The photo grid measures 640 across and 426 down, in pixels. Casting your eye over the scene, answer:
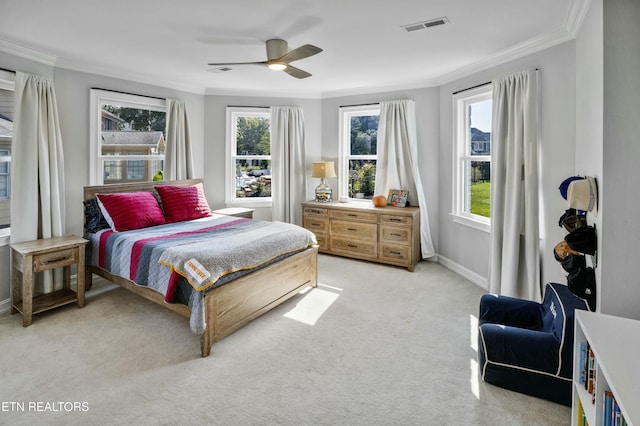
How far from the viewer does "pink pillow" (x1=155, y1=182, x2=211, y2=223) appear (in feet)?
13.5

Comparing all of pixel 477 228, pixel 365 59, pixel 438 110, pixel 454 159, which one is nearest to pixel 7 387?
pixel 365 59

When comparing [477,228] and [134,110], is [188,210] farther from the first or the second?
[477,228]

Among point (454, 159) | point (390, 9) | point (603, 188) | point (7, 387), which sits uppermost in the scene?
point (390, 9)

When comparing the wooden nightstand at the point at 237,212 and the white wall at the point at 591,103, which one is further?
the wooden nightstand at the point at 237,212

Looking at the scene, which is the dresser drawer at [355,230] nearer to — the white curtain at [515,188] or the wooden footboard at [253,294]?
the wooden footboard at [253,294]

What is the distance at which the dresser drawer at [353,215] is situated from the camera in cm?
477

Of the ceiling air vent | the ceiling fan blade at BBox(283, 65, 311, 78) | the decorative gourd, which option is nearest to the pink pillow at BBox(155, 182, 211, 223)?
the ceiling fan blade at BBox(283, 65, 311, 78)

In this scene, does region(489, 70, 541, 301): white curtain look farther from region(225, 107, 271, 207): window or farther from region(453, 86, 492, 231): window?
region(225, 107, 271, 207): window

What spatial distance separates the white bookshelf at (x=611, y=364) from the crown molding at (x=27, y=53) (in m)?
4.68

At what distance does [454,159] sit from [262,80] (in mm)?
2702

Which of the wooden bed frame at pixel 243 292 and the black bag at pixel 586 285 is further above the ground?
the black bag at pixel 586 285

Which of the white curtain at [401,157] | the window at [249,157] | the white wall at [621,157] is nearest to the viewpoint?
the white wall at [621,157]

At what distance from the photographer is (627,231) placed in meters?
1.91

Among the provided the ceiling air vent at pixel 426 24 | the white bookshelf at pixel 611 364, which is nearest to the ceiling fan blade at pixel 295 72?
the ceiling air vent at pixel 426 24
